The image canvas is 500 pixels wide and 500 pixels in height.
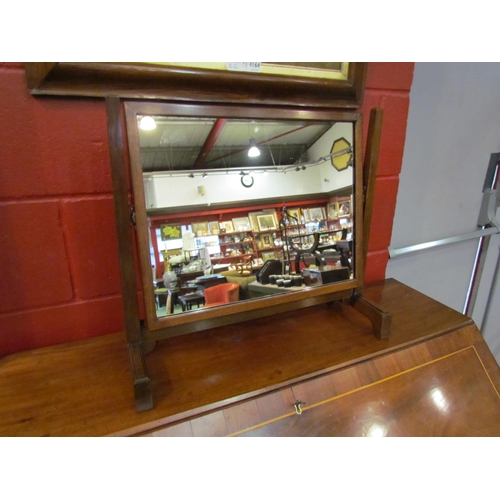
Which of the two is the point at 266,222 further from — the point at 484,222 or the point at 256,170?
the point at 484,222

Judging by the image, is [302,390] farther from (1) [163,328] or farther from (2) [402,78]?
(2) [402,78]

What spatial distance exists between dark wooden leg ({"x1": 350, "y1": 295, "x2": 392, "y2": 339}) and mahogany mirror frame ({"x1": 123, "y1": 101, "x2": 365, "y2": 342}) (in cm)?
5

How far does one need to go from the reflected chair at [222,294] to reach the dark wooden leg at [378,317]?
35cm

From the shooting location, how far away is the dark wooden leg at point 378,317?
24.5 inches

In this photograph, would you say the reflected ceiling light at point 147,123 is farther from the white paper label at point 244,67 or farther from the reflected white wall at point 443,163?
the reflected white wall at point 443,163

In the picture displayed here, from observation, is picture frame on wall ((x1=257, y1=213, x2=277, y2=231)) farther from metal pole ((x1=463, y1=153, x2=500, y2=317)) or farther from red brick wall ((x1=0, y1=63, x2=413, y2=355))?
metal pole ((x1=463, y1=153, x2=500, y2=317))

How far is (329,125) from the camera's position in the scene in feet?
2.15

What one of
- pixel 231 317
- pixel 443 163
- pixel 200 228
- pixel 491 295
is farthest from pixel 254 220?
pixel 491 295

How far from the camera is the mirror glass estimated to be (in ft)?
1.78

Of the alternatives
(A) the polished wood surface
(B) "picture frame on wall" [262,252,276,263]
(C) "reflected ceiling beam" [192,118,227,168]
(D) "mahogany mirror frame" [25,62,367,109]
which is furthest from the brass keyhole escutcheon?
(D) "mahogany mirror frame" [25,62,367,109]

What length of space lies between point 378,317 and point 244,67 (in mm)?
699

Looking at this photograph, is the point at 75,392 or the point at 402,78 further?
the point at 402,78
